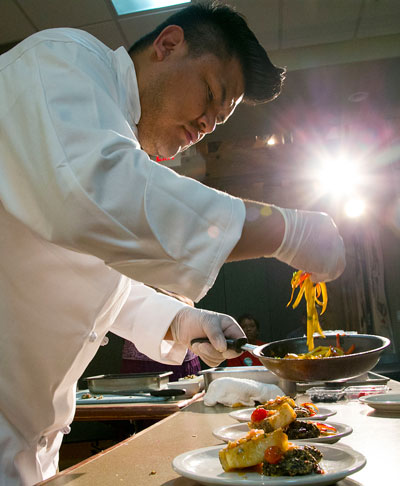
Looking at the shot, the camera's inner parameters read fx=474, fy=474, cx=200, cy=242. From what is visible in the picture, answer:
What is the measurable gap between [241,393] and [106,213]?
133cm

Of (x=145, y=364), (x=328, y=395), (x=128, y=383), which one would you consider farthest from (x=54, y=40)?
(x=145, y=364)

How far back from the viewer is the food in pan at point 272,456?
819 mm

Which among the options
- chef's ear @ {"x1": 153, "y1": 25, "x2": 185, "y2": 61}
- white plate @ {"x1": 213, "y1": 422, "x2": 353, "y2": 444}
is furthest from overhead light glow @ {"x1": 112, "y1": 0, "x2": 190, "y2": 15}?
white plate @ {"x1": 213, "y1": 422, "x2": 353, "y2": 444}

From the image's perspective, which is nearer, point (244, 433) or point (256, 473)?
point (256, 473)

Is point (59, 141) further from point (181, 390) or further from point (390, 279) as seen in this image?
point (390, 279)

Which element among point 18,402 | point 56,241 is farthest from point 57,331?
point 56,241

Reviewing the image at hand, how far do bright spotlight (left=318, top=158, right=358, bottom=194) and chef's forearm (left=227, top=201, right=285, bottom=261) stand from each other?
16.7ft

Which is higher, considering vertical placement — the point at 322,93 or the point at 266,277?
the point at 322,93

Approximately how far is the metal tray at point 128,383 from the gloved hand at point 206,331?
0.99 meters

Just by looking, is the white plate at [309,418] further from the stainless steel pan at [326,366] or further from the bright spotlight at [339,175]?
the bright spotlight at [339,175]

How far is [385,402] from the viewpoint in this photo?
1521mm

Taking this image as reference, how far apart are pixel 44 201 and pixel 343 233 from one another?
6366 mm

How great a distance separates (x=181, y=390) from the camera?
8.01ft

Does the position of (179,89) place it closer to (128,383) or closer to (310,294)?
(310,294)
